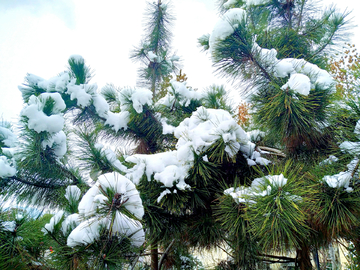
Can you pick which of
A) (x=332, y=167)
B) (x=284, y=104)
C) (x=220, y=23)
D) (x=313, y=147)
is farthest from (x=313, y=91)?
(x=220, y=23)

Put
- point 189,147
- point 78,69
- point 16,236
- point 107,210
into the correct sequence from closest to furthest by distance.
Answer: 1. point 107,210
2. point 16,236
3. point 189,147
4. point 78,69

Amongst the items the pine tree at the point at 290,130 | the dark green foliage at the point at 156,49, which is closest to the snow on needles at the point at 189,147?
the pine tree at the point at 290,130

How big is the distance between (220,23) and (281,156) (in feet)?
4.94

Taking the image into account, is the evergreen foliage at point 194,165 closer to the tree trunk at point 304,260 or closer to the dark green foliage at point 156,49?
the tree trunk at point 304,260

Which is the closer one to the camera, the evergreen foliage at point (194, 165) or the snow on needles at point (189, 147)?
the evergreen foliage at point (194, 165)

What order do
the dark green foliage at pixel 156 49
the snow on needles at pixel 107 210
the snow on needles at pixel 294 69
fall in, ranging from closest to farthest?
the snow on needles at pixel 107 210
the snow on needles at pixel 294 69
the dark green foliage at pixel 156 49

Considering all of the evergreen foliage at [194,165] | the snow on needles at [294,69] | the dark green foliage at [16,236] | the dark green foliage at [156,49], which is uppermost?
the dark green foliage at [156,49]

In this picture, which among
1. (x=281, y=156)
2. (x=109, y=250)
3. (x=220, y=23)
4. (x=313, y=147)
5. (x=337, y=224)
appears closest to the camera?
(x=109, y=250)

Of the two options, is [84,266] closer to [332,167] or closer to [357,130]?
[332,167]

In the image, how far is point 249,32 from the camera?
1.86 m

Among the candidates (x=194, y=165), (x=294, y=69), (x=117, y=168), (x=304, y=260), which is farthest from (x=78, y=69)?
(x=304, y=260)

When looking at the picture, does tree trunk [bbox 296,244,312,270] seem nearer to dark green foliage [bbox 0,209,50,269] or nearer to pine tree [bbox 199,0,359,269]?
pine tree [bbox 199,0,359,269]

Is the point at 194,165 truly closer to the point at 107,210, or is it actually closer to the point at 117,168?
the point at 117,168

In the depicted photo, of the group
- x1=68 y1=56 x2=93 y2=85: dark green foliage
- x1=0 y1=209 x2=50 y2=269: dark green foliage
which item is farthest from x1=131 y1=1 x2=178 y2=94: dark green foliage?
x1=0 y1=209 x2=50 y2=269: dark green foliage
